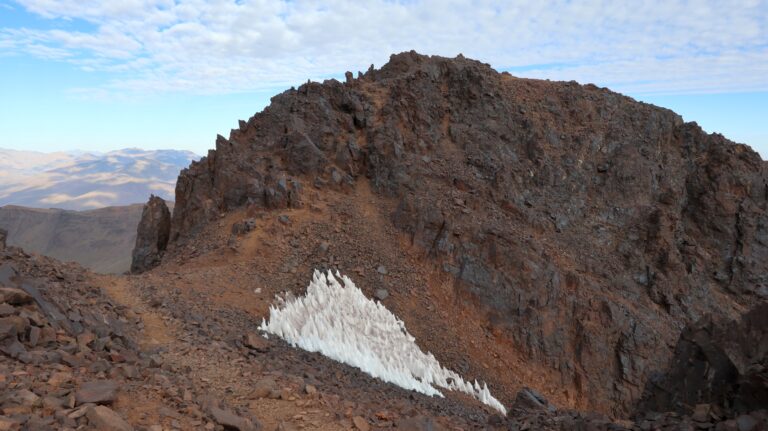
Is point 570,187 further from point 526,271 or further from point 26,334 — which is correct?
point 26,334

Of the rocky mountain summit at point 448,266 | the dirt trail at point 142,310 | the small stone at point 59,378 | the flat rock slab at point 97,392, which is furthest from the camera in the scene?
the dirt trail at point 142,310

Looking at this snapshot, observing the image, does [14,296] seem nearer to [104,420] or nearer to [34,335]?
[34,335]

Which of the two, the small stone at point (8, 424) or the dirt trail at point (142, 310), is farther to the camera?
the dirt trail at point (142, 310)

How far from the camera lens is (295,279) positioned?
17609 millimetres

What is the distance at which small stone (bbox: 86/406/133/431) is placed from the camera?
5.88 m

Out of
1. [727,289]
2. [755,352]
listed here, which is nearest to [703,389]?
[755,352]

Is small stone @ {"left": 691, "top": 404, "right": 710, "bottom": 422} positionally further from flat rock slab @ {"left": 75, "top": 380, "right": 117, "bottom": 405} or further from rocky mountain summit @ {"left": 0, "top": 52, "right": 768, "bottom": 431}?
flat rock slab @ {"left": 75, "top": 380, "right": 117, "bottom": 405}

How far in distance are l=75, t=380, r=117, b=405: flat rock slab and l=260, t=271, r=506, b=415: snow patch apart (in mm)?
7066

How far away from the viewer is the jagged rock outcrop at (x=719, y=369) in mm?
7137

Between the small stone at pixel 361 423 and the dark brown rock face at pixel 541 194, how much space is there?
11734mm

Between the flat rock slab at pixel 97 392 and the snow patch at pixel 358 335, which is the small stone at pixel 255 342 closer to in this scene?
Answer: the snow patch at pixel 358 335

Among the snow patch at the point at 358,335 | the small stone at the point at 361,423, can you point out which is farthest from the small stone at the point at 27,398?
the snow patch at the point at 358,335

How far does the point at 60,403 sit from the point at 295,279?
37.9ft

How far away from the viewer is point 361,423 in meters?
8.62
